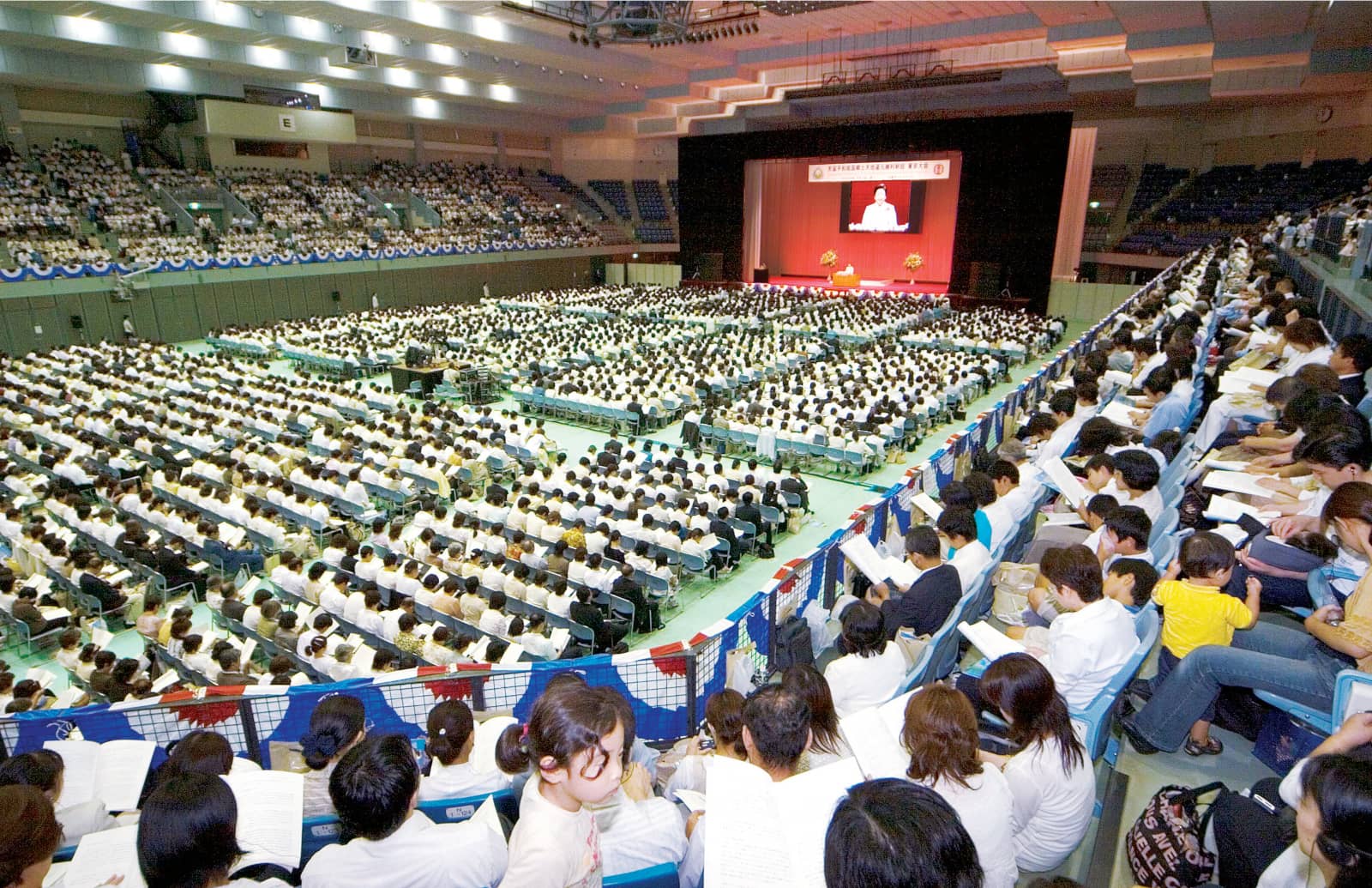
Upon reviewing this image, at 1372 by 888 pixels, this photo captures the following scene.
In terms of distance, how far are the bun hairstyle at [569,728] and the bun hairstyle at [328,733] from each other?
5.06ft

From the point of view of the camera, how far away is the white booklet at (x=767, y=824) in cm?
228

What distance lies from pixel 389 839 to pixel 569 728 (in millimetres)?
842

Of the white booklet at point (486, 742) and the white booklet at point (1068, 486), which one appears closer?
the white booklet at point (486, 742)

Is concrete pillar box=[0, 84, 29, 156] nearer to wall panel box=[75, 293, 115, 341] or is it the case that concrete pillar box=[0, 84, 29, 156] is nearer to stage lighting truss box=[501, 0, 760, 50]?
wall panel box=[75, 293, 115, 341]

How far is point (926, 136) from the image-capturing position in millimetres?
30422

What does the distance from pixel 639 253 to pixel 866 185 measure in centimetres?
1370

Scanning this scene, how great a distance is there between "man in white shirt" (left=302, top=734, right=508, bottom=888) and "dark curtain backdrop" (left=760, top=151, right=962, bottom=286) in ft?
118

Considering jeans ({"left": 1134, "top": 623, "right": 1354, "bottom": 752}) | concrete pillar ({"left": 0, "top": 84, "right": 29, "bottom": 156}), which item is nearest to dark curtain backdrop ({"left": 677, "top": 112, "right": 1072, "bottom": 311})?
concrete pillar ({"left": 0, "top": 84, "right": 29, "bottom": 156})

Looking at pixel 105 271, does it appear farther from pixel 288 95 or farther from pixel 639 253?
pixel 639 253

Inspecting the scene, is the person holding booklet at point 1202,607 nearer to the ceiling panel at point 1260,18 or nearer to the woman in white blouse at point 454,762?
the woman in white blouse at point 454,762

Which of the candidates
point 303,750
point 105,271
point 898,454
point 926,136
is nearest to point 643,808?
point 303,750

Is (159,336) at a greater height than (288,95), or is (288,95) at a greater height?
(288,95)

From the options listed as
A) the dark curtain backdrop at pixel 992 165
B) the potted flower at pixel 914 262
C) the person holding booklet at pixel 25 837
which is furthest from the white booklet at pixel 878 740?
the potted flower at pixel 914 262

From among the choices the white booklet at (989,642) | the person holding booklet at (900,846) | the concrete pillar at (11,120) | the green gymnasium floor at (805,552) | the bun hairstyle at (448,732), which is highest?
the concrete pillar at (11,120)
